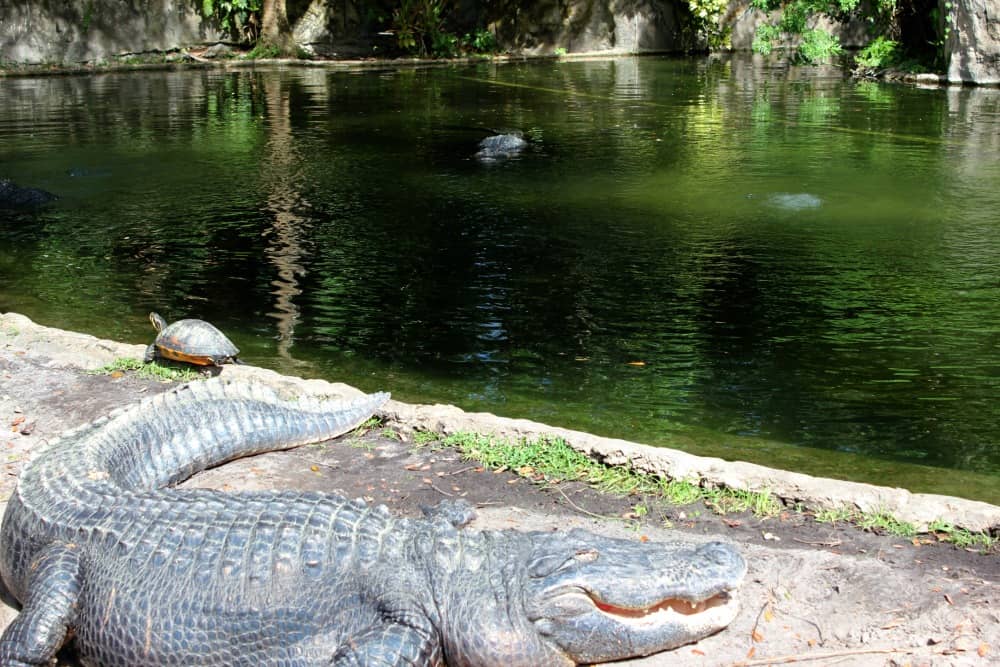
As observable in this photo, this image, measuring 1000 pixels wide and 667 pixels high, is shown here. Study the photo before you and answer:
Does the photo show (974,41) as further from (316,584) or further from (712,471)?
(316,584)

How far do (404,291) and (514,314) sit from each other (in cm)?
103

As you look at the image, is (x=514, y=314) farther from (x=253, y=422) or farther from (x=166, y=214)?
(x=166, y=214)

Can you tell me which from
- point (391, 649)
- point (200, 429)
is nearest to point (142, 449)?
point (200, 429)

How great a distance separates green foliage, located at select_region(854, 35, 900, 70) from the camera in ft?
70.2

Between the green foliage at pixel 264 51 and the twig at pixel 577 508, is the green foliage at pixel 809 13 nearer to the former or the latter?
the green foliage at pixel 264 51

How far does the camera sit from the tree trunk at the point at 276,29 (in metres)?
26.0

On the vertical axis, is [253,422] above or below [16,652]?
above

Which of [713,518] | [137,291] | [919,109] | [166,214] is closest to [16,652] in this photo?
[713,518]

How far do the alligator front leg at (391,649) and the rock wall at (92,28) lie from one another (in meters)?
→ 24.7

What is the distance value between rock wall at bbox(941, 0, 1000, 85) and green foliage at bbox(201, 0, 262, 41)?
16.6 metres

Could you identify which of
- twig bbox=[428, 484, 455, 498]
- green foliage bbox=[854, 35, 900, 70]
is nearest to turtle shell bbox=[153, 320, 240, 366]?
twig bbox=[428, 484, 455, 498]

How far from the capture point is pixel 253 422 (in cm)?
434

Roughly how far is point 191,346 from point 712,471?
3089 millimetres

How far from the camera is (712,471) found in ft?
13.4
